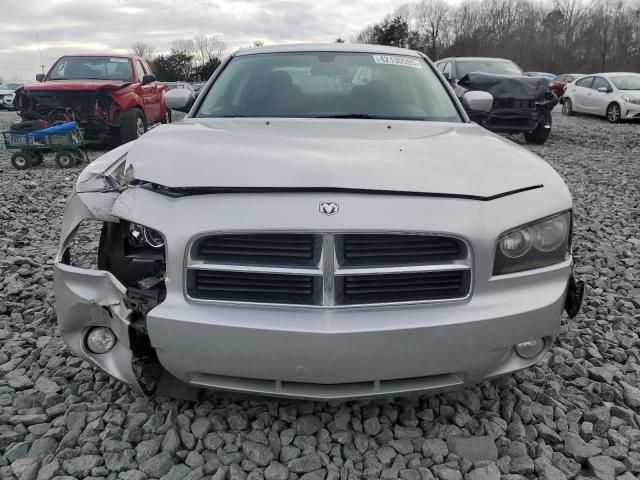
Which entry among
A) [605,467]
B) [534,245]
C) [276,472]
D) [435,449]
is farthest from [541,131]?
[276,472]

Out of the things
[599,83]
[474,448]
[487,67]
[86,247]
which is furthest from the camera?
[599,83]

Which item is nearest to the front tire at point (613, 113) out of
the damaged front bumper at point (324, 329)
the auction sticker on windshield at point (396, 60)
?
the auction sticker on windshield at point (396, 60)

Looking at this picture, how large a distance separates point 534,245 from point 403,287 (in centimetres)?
53

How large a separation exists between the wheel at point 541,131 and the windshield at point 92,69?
7.85 metres

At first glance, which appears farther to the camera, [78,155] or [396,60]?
[78,155]

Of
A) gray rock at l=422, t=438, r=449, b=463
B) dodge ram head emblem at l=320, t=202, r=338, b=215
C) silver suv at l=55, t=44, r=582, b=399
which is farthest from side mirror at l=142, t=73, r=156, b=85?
gray rock at l=422, t=438, r=449, b=463

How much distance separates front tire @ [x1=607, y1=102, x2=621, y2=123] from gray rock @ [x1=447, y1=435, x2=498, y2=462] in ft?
51.5

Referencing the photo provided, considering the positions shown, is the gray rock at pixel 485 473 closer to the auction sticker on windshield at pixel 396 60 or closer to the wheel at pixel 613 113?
the auction sticker on windshield at pixel 396 60

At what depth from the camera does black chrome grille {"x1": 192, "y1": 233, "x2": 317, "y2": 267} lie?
1.77 metres

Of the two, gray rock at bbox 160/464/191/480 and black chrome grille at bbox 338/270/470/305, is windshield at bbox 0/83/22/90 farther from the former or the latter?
black chrome grille at bbox 338/270/470/305

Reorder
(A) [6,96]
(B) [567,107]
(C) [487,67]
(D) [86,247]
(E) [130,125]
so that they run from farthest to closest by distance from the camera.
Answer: (A) [6,96], (B) [567,107], (C) [487,67], (E) [130,125], (D) [86,247]

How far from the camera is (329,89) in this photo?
3.23m

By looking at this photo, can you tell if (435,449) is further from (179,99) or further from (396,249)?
(179,99)

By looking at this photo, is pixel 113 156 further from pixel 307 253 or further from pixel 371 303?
pixel 371 303
